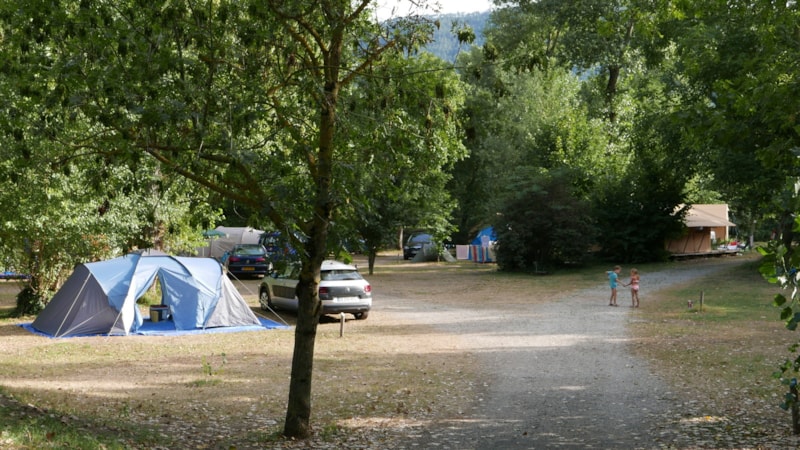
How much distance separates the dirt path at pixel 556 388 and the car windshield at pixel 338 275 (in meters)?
2.36

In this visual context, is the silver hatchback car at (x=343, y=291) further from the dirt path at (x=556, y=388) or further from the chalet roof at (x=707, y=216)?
the chalet roof at (x=707, y=216)

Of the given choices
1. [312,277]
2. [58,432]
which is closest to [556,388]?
[312,277]

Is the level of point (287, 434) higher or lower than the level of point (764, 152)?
lower

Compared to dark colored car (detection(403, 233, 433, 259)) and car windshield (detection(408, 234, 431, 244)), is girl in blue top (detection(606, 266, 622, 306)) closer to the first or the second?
dark colored car (detection(403, 233, 433, 259))

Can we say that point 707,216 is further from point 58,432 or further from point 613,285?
point 58,432

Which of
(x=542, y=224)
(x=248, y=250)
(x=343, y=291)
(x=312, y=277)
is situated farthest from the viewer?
(x=542, y=224)

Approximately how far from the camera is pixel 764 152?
9.80 metres

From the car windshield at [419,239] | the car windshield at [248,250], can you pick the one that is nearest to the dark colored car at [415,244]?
the car windshield at [419,239]

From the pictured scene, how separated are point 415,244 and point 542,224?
15579 mm

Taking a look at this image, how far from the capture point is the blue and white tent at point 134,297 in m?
17.9

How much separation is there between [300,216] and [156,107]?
78.3 inches

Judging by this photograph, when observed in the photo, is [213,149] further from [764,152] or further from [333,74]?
[764,152]

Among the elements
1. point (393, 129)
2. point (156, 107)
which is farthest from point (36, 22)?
point (393, 129)

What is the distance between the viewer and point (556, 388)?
1149 centimetres
